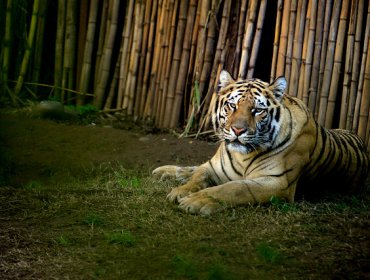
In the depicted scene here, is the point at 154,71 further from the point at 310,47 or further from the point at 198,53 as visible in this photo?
the point at 310,47

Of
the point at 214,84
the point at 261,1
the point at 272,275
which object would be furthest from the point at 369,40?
the point at 272,275

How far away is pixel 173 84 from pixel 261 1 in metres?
1.21

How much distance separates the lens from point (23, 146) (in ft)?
23.1

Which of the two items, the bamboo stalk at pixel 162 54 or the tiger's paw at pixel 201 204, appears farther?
the bamboo stalk at pixel 162 54

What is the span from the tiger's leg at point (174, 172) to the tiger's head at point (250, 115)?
2.11ft

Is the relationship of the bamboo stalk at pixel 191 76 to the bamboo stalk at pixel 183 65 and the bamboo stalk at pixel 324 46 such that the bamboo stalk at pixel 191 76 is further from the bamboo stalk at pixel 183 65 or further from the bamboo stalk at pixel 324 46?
the bamboo stalk at pixel 324 46

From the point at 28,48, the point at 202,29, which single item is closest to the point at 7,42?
the point at 28,48

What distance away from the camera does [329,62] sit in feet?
22.4

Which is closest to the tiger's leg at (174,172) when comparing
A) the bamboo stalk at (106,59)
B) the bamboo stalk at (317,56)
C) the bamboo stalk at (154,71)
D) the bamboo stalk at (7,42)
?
the bamboo stalk at (317,56)

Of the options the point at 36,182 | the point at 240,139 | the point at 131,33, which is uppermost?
the point at 131,33

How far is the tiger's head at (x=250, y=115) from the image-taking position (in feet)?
16.7

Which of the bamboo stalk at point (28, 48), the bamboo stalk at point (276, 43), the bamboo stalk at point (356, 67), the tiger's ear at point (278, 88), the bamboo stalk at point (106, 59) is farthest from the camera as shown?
the bamboo stalk at point (28, 48)

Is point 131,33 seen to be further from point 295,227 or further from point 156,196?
point 295,227

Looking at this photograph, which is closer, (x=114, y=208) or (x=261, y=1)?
(x=114, y=208)
